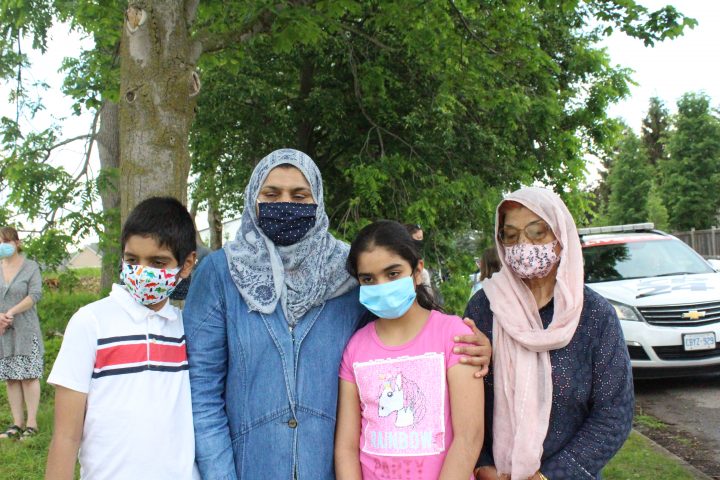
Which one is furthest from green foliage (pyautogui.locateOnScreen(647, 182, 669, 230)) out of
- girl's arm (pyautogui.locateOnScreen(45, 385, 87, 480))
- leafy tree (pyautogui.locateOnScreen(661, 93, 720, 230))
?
girl's arm (pyautogui.locateOnScreen(45, 385, 87, 480))

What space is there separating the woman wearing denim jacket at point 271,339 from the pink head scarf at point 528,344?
0.44 ft

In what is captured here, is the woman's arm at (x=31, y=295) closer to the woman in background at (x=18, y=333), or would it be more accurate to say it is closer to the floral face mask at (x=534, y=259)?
the woman in background at (x=18, y=333)

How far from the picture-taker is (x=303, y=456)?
7.57ft

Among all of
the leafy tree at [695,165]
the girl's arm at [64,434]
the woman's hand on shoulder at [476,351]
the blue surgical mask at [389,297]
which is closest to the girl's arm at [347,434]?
the blue surgical mask at [389,297]

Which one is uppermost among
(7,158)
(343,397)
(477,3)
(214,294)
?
(477,3)

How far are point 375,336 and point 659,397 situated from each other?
607cm

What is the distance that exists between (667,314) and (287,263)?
607cm

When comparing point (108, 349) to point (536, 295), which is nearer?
point (108, 349)

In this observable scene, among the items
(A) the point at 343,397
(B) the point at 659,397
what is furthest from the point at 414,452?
(B) the point at 659,397

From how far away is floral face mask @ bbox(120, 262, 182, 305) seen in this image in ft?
7.77

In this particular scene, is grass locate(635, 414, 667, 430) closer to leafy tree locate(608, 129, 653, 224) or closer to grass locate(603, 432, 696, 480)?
grass locate(603, 432, 696, 480)

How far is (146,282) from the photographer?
7.75ft

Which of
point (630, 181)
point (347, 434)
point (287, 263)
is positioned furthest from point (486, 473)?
point (630, 181)

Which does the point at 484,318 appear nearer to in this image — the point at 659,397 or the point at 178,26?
the point at 178,26
